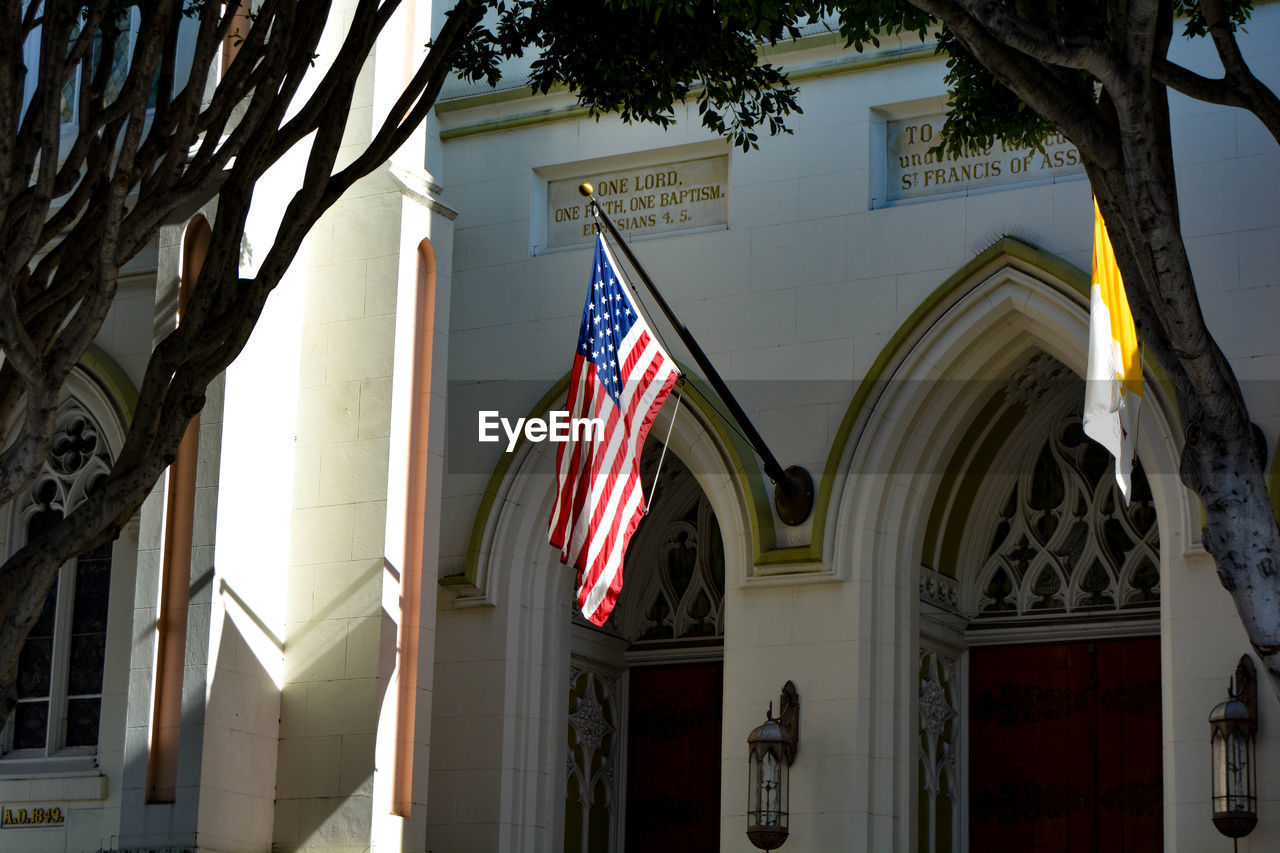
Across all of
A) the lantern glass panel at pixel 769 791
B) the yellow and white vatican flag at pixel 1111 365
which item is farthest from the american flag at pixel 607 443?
the yellow and white vatican flag at pixel 1111 365

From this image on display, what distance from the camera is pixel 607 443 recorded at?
37.7 feet

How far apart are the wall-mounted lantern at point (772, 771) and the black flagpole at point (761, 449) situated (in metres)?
1.28

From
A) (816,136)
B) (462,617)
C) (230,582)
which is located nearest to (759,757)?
(462,617)

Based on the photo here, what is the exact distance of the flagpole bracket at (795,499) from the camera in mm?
13320

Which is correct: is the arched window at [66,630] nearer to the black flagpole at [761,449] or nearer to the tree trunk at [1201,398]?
the black flagpole at [761,449]

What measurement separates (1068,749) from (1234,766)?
290 centimetres

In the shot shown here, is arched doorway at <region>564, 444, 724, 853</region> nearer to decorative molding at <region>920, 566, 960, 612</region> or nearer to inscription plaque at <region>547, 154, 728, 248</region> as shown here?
inscription plaque at <region>547, 154, 728, 248</region>

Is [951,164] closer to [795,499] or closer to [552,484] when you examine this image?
[795,499]

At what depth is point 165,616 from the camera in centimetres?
1251

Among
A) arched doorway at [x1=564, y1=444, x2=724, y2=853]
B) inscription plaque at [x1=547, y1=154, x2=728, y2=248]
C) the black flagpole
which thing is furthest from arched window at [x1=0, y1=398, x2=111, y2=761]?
the black flagpole

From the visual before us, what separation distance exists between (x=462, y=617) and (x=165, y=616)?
102 inches

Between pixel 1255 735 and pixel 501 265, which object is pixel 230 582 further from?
pixel 1255 735

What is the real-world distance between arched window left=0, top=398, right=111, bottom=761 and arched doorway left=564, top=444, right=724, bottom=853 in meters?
3.84

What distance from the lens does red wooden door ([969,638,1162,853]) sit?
45.3 ft
